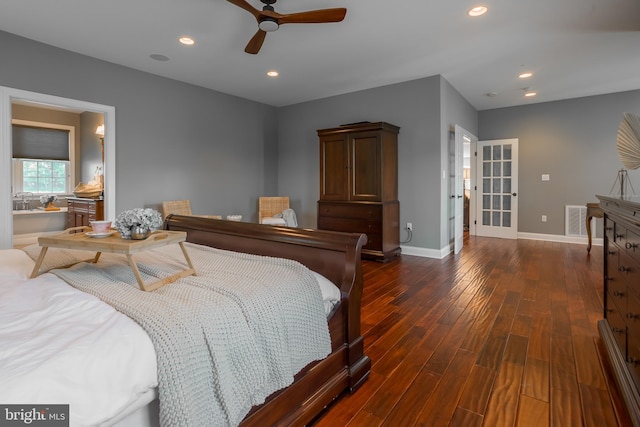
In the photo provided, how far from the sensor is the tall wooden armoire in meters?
4.57

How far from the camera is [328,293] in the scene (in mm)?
1589

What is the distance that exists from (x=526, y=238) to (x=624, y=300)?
5344 millimetres

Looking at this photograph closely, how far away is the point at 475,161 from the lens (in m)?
6.81

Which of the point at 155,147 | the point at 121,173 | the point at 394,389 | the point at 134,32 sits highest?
the point at 134,32

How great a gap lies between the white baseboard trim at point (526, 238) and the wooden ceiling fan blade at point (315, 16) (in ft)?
11.1

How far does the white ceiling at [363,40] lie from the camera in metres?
2.90

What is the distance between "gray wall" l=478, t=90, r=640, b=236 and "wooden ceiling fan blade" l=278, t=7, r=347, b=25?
5279 mm

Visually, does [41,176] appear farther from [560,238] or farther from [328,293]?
[560,238]

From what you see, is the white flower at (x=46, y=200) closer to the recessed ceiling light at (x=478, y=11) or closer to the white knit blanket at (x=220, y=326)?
the white knit blanket at (x=220, y=326)

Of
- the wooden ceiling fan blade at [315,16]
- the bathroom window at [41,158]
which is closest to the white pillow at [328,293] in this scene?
the wooden ceiling fan blade at [315,16]

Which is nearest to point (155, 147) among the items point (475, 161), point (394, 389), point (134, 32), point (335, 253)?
point (134, 32)

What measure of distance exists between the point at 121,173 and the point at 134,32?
1.73m

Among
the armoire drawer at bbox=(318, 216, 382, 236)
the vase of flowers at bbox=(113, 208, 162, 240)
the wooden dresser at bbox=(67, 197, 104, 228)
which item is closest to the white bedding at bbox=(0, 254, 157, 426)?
the vase of flowers at bbox=(113, 208, 162, 240)

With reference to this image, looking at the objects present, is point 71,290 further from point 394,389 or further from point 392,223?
point 392,223
